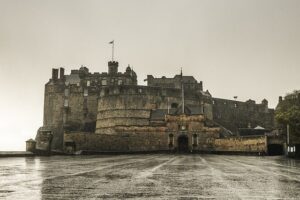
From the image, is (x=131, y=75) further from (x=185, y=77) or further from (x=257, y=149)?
(x=257, y=149)

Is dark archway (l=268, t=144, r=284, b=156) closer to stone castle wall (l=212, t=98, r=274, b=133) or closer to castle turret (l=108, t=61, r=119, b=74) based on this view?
stone castle wall (l=212, t=98, r=274, b=133)

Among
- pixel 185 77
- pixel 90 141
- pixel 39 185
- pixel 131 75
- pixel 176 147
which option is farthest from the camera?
pixel 185 77

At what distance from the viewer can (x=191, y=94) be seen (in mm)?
77312

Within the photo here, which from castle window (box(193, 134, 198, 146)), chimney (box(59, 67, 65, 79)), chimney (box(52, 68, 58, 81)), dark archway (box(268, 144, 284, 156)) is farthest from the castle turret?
dark archway (box(268, 144, 284, 156))

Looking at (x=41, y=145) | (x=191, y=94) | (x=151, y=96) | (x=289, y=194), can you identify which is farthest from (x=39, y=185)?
(x=191, y=94)

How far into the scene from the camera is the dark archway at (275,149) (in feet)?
164

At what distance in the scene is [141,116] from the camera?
7200cm

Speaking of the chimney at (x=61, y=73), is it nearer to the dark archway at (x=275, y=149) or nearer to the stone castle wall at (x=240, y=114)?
the stone castle wall at (x=240, y=114)

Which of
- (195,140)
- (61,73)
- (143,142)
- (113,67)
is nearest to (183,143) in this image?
(195,140)

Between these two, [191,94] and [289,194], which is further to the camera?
[191,94]

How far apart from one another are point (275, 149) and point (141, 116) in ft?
89.1

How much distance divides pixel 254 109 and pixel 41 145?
6164 centimetres

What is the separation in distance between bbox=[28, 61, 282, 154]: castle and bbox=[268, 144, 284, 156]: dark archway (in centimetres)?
77

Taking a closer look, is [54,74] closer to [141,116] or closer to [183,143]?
[141,116]
